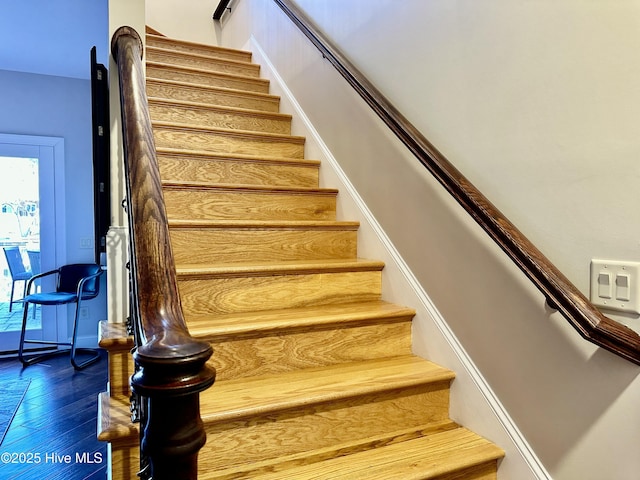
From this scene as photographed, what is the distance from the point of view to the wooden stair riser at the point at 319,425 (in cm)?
121

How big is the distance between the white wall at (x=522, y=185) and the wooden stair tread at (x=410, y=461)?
82 mm

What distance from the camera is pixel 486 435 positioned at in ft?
4.59

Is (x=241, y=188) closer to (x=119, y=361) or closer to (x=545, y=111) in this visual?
(x=119, y=361)

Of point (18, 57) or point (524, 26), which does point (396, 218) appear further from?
point (18, 57)

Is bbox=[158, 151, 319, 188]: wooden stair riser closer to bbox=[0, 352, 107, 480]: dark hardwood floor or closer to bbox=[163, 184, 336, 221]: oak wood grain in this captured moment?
bbox=[163, 184, 336, 221]: oak wood grain

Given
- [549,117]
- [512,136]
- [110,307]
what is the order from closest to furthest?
[549,117]
[512,136]
[110,307]

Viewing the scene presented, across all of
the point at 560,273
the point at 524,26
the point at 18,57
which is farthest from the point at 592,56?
the point at 18,57

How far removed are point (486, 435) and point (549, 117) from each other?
1.00m

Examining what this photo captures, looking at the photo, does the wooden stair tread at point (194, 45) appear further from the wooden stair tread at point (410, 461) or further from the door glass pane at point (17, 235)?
the wooden stair tread at point (410, 461)

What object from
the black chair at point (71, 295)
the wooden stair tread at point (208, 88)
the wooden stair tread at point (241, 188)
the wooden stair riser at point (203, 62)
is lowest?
the black chair at point (71, 295)

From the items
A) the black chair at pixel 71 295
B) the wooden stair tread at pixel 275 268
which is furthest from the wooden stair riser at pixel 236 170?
the black chair at pixel 71 295

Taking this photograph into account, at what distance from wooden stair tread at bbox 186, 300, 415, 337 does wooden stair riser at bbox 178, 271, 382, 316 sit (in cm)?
4

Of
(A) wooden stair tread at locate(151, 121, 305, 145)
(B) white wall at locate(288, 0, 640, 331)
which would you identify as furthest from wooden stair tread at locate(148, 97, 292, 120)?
(B) white wall at locate(288, 0, 640, 331)

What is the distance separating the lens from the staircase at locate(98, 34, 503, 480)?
1.23 metres
